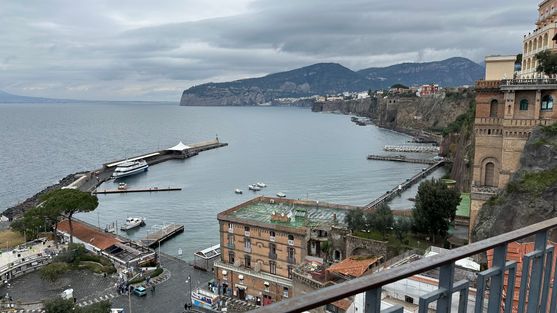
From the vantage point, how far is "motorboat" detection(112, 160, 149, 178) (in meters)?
58.2

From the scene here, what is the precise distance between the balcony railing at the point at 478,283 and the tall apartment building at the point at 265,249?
1914 cm

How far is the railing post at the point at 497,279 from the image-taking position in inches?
95.2

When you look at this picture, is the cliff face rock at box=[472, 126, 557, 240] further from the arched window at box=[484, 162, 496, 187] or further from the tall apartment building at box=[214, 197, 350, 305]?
the tall apartment building at box=[214, 197, 350, 305]

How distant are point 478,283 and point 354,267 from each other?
57.1 feet

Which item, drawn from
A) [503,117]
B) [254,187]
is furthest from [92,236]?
[503,117]

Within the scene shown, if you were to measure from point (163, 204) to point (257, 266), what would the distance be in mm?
24201

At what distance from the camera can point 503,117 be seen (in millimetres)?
24266

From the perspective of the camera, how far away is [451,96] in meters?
95.9

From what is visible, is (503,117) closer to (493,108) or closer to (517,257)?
(493,108)

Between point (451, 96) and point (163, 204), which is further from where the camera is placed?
point (451, 96)

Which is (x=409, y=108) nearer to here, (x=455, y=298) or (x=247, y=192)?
(x=247, y=192)

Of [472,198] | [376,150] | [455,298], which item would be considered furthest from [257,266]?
[376,150]

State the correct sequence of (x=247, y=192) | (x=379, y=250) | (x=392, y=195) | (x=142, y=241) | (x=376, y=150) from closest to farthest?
(x=379, y=250) < (x=142, y=241) < (x=392, y=195) < (x=247, y=192) < (x=376, y=150)

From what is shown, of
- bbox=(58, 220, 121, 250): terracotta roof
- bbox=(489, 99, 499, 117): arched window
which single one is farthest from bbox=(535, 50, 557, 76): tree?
bbox=(58, 220, 121, 250): terracotta roof
